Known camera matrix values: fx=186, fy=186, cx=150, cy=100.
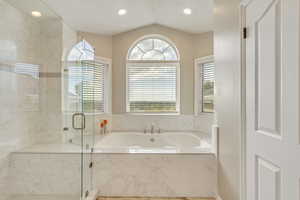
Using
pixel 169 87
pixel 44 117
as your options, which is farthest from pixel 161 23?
pixel 44 117

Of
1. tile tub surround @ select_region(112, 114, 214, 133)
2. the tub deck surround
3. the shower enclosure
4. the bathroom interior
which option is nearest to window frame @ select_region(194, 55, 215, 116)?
the bathroom interior

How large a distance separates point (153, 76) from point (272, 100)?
2.67m

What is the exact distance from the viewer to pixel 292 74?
3.18ft

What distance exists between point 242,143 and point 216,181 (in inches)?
32.7

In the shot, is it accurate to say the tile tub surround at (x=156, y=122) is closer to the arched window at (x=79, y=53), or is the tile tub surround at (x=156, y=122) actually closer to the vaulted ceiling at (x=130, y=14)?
the arched window at (x=79, y=53)

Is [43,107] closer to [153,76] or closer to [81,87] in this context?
[81,87]

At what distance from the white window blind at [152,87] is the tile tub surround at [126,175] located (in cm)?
159

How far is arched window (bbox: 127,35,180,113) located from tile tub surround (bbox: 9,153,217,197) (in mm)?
1580

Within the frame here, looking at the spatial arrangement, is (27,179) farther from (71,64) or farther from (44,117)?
(71,64)

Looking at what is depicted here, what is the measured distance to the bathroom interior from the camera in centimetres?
218

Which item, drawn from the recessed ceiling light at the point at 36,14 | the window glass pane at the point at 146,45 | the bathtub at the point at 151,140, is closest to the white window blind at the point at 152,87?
the window glass pane at the point at 146,45

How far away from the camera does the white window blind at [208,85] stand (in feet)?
11.1

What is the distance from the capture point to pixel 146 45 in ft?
12.2

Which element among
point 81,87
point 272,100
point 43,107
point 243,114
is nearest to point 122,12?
point 81,87
